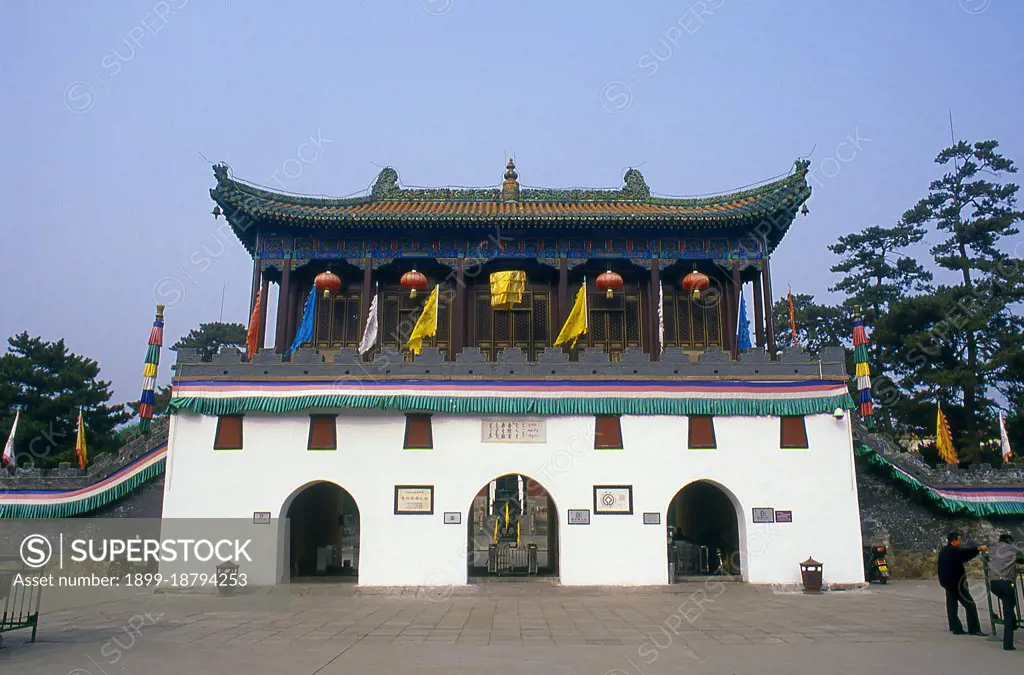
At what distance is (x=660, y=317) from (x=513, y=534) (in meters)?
10.6

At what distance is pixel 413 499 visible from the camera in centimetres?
1578

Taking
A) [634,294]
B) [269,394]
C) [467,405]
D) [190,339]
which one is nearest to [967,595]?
[467,405]

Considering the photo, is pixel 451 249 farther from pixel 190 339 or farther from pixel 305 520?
pixel 190 339

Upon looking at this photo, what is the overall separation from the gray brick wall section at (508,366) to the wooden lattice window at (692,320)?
2782 millimetres

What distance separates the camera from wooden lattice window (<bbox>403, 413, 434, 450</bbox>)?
16109mm

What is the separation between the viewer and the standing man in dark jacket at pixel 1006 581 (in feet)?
29.5

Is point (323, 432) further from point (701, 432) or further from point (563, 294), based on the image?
point (701, 432)

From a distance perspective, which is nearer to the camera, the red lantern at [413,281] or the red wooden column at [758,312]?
the red lantern at [413,281]

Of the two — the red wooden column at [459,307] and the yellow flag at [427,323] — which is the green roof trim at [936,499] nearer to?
the red wooden column at [459,307]

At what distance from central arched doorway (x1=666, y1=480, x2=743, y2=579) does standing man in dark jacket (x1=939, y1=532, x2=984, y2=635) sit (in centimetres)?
606

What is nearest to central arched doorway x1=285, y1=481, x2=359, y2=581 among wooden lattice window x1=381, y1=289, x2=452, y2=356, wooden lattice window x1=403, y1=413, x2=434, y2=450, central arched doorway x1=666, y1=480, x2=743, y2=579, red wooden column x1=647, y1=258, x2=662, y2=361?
wooden lattice window x1=403, y1=413, x2=434, y2=450

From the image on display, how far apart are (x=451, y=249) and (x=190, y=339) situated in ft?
140

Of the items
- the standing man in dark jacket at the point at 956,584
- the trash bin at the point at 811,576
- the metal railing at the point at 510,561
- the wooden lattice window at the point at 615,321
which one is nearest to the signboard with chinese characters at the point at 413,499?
the metal railing at the point at 510,561

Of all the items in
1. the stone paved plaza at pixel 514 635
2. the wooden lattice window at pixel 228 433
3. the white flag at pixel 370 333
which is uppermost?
the white flag at pixel 370 333
